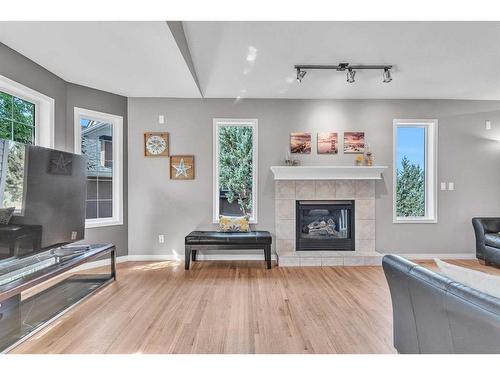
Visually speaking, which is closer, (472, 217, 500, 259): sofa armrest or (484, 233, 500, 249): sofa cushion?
(484, 233, 500, 249): sofa cushion

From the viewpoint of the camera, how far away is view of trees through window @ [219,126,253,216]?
173 inches

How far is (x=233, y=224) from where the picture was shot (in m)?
4.12

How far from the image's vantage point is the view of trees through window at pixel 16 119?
2.88 metres

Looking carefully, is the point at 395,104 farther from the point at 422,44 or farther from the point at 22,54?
the point at 22,54

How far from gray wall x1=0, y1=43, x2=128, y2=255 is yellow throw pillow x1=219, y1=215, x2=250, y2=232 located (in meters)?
1.56

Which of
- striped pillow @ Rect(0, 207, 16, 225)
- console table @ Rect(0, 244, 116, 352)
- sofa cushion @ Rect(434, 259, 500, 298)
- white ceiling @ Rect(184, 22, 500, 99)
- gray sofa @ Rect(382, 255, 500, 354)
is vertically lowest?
console table @ Rect(0, 244, 116, 352)

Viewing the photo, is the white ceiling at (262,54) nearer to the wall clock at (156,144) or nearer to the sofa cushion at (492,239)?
the wall clock at (156,144)

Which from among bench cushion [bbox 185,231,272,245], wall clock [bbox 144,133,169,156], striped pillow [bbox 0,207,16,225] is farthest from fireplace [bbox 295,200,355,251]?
striped pillow [bbox 0,207,16,225]

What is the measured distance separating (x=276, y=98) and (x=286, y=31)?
1.83 m

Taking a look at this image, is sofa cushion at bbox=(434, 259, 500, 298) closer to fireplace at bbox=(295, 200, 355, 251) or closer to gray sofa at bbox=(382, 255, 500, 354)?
gray sofa at bbox=(382, 255, 500, 354)

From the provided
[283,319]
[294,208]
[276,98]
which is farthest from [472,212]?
[283,319]

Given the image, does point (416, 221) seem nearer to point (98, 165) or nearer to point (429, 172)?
point (429, 172)
